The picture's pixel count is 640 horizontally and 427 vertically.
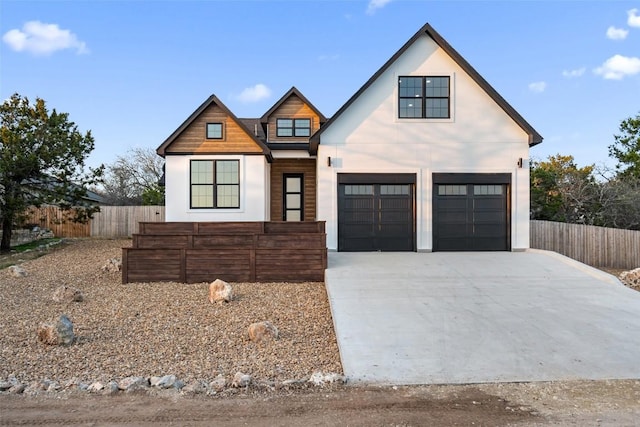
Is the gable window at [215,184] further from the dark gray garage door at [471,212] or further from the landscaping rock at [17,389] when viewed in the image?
the landscaping rock at [17,389]

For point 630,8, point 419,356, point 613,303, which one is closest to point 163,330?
point 419,356

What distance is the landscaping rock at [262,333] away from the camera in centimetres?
644

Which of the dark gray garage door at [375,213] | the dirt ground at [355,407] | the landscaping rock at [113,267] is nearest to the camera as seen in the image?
the dirt ground at [355,407]

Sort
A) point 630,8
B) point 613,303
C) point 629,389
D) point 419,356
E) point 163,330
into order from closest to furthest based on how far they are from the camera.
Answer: point 629,389, point 419,356, point 163,330, point 613,303, point 630,8

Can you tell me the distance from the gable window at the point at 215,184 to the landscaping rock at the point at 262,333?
7877 millimetres

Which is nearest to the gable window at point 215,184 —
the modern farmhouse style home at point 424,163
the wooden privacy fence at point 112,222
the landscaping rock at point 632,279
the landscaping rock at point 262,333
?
the modern farmhouse style home at point 424,163

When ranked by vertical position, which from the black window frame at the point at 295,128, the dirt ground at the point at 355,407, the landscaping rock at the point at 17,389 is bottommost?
the dirt ground at the point at 355,407

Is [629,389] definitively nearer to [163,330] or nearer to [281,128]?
[163,330]

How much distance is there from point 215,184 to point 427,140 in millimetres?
7164

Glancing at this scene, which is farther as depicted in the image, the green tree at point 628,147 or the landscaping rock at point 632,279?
the green tree at point 628,147

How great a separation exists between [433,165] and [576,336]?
25.3 feet

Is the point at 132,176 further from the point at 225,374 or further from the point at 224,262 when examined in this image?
the point at 225,374

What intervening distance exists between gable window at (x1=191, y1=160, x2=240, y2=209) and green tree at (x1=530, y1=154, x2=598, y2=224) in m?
15.0

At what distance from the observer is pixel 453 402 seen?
4.48 metres
